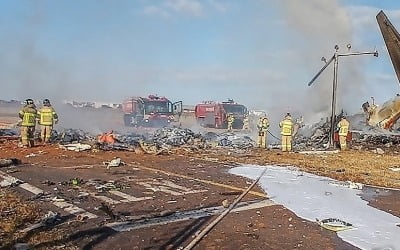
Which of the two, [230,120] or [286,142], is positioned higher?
[230,120]

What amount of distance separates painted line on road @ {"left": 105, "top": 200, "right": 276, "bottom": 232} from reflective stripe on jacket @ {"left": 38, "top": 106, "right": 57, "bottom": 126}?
11327 mm

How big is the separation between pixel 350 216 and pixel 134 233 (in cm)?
361

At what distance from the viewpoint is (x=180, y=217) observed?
6996mm

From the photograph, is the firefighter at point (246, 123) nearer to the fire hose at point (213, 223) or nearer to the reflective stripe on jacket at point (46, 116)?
the reflective stripe on jacket at point (46, 116)

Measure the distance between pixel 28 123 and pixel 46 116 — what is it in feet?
3.71

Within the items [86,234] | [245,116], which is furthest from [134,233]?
[245,116]

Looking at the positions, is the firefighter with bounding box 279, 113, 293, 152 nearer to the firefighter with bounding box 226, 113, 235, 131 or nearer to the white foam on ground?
the white foam on ground

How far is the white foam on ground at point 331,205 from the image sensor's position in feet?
20.9

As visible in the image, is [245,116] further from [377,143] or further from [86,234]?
[86,234]

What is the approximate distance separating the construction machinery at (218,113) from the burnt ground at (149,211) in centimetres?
2356

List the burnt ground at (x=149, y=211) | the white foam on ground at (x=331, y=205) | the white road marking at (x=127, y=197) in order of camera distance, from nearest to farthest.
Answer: the burnt ground at (x=149, y=211) → the white foam on ground at (x=331, y=205) → the white road marking at (x=127, y=197)

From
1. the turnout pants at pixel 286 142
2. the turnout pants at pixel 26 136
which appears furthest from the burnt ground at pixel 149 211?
the turnout pants at pixel 286 142

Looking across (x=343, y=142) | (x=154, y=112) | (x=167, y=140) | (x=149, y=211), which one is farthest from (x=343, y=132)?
(x=154, y=112)

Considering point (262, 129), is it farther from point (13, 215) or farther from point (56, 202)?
point (13, 215)
